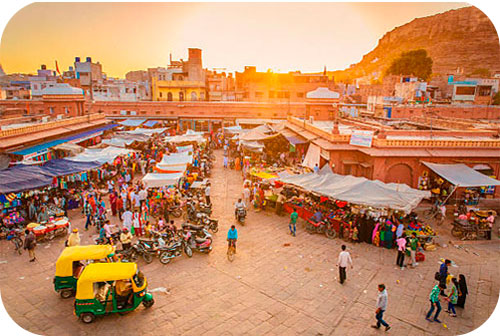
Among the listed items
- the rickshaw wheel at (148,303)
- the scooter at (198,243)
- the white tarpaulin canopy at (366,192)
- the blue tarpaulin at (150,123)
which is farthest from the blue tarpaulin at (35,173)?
the blue tarpaulin at (150,123)

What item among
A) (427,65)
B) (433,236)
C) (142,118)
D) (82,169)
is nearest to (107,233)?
(82,169)

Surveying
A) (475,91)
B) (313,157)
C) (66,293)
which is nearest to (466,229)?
(313,157)

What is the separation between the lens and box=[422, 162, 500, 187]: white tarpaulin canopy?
12.6 metres

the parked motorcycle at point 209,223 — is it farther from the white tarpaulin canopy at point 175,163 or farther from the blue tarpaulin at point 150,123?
the blue tarpaulin at point 150,123

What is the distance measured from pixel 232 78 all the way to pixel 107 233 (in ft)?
164

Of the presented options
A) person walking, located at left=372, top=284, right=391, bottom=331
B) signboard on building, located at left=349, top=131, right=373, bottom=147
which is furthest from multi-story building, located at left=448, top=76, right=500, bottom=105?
person walking, located at left=372, top=284, right=391, bottom=331

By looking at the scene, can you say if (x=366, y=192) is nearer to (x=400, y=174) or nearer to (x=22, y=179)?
(x=400, y=174)

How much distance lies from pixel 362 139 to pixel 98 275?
1209 centimetres

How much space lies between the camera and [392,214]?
38.3 feet

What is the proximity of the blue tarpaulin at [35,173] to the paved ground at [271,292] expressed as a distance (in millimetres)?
2215

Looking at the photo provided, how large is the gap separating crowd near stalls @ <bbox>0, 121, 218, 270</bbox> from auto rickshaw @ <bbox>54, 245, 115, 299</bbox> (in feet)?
5.46

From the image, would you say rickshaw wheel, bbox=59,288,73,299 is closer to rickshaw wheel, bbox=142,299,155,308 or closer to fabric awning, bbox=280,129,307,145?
rickshaw wheel, bbox=142,299,155,308

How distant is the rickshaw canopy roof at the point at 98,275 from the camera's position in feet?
22.5

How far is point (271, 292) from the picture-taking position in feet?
27.0
